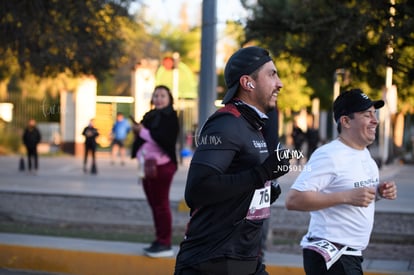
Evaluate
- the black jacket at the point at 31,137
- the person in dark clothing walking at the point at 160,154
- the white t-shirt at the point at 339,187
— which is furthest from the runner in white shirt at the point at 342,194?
the black jacket at the point at 31,137

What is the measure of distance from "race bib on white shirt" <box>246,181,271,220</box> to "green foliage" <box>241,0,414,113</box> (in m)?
4.24

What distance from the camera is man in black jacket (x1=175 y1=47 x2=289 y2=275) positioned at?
3039mm

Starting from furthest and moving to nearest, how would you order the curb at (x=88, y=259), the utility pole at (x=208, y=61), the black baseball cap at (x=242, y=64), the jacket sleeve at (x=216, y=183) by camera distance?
the utility pole at (x=208, y=61) < the curb at (x=88, y=259) < the black baseball cap at (x=242, y=64) < the jacket sleeve at (x=216, y=183)

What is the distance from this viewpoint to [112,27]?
12.3 meters

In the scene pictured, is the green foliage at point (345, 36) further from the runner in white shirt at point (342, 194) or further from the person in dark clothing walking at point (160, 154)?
the runner in white shirt at point (342, 194)

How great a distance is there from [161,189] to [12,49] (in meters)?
6.02

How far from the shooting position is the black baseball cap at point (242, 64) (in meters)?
3.22

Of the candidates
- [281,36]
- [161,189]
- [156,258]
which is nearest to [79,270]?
[156,258]

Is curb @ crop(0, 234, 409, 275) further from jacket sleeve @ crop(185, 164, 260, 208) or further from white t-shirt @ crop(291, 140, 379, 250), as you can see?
jacket sleeve @ crop(185, 164, 260, 208)

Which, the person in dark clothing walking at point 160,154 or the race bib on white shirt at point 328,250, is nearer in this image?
the race bib on white shirt at point 328,250

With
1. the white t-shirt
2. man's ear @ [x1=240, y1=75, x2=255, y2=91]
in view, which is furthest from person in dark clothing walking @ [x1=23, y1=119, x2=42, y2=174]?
man's ear @ [x1=240, y1=75, x2=255, y2=91]

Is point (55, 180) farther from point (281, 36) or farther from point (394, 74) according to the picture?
point (394, 74)

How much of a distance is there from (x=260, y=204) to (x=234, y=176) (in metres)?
0.30

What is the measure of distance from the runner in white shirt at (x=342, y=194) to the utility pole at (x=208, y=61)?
635 centimetres
